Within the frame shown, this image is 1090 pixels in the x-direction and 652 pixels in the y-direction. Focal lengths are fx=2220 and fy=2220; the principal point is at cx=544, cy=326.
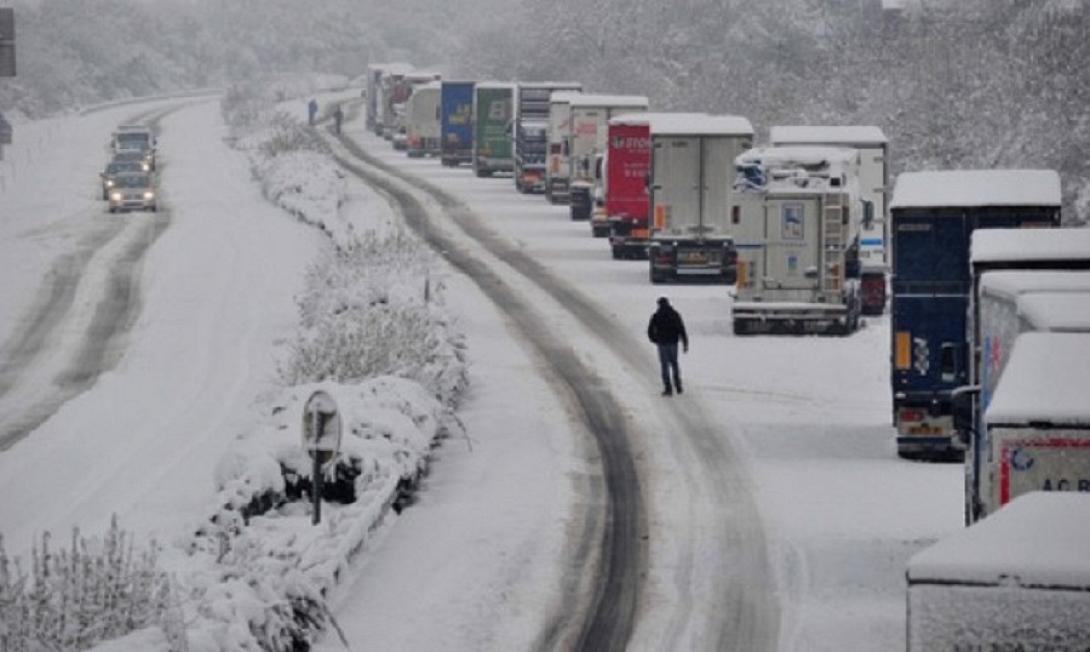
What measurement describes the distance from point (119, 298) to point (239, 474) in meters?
25.5

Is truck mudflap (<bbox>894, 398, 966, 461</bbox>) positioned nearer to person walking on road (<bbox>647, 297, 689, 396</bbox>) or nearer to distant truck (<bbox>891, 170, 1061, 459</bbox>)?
distant truck (<bbox>891, 170, 1061, 459</bbox>)

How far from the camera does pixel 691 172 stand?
45500 millimetres

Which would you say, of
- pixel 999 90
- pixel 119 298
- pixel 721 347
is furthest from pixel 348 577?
pixel 999 90

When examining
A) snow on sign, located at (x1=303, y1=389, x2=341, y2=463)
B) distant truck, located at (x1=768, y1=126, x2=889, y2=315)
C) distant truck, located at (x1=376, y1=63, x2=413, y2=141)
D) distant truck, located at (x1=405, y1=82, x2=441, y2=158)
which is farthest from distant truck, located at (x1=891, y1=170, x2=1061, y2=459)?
distant truck, located at (x1=376, y1=63, x2=413, y2=141)

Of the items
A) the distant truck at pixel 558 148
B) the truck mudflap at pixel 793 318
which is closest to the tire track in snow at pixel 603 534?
the truck mudflap at pixel 793 318

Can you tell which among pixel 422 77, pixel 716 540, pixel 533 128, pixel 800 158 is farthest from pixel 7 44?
pixel 422 77

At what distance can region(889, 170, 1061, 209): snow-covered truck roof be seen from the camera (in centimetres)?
2647

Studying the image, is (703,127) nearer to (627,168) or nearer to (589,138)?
(627,168)

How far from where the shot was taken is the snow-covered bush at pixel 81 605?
14844 mm

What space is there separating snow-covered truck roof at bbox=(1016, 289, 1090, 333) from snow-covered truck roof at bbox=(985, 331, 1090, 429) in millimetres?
313

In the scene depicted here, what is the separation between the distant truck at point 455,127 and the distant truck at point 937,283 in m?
57.4

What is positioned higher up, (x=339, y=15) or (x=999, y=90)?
(x=339, y=15)

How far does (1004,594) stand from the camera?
34.2 feet

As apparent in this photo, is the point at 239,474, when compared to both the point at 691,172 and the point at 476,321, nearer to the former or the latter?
the point at 476,321
